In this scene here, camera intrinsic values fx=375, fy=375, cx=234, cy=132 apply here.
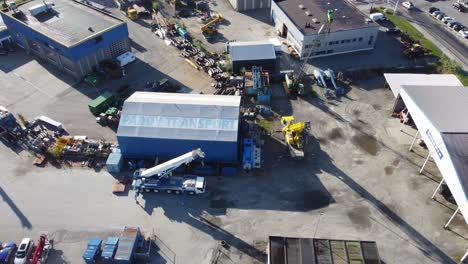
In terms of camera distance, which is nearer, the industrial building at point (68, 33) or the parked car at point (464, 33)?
the industrial building at point (68, 33)

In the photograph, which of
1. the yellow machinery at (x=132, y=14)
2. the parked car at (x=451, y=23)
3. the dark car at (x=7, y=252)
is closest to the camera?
the dark car at (x=7, y=252)

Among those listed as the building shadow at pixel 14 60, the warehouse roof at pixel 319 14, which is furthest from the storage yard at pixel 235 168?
the warehouse roof at pixel 319 14

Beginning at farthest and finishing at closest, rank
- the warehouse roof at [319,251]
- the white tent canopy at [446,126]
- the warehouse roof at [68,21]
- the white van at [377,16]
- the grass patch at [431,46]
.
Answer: the white van at [377,16] < the grass patch at [431,46] < the warehouse roof at [68,21] < the white tent canopy at [446,126] < the warehouse roof at [319,251]

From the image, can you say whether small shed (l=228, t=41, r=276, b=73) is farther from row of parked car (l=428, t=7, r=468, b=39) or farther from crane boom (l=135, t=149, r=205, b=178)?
row of parked car (l=428, t=7, r=468, b=39)

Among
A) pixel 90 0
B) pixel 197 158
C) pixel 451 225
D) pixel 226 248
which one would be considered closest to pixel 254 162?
pixel 197 158

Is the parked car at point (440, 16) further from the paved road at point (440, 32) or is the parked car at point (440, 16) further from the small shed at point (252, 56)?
the small shed at point (252, 56)

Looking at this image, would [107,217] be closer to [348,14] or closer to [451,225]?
[451,225]

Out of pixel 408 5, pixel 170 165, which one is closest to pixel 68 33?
pixel 170 165
